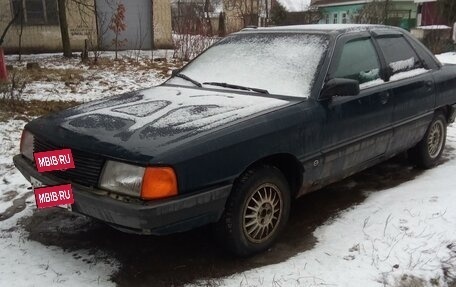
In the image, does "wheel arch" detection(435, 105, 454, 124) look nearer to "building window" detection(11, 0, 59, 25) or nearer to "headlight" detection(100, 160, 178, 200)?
"headlight" detection(100, 160, 178, 200)

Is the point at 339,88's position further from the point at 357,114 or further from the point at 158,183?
the point at 158,183

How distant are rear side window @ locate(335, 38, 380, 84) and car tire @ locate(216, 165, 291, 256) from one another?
1119 mm

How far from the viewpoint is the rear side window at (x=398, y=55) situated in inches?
178

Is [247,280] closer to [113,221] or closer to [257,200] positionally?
[257,200]

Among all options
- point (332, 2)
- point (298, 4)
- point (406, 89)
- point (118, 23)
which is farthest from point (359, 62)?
point (298, 4)

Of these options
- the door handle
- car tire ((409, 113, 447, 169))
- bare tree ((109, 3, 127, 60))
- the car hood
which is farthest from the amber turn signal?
bare tree ((109, 3, 127, 60))

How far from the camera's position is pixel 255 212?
3299mm

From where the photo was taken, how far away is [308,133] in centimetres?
352

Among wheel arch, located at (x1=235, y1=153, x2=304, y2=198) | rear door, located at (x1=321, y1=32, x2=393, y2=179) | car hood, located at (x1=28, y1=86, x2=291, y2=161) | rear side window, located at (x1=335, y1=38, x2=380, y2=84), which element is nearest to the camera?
car hood, located at (x1=28, y1=86, x2=291, y2=161)

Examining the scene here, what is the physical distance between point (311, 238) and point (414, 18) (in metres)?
37.7

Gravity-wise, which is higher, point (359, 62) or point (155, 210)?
point (359, 62)

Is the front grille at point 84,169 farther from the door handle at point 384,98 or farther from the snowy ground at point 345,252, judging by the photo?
the door handle at point 384,98

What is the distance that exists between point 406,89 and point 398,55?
1.28 ft

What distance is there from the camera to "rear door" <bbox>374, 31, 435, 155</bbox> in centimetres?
446
